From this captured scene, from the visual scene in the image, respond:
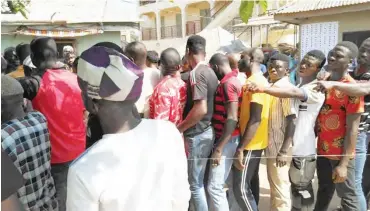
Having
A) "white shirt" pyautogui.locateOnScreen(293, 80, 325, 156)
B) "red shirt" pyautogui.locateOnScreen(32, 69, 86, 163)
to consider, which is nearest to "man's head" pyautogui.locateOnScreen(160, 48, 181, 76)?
"red shirt" pyautogui.locateOnScreen(32, 69, 86, 163)

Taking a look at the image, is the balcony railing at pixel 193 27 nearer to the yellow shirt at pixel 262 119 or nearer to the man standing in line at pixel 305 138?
the man standing in line at pixel 305 138

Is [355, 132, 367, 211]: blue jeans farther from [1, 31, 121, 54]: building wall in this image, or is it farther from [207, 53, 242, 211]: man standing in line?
[1, 31, 121, 54]: building wall

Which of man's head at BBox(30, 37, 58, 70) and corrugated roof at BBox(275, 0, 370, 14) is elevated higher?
corrugated roof at BBox(275, 0, 370, 14)

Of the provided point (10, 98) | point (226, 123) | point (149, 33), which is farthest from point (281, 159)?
point (149, 33)

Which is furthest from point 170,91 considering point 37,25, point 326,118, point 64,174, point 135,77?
point 37,25

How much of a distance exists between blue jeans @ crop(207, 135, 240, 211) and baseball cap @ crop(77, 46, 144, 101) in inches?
81.6

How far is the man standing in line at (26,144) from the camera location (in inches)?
75.5

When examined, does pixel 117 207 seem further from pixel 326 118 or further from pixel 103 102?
pixel 326 118

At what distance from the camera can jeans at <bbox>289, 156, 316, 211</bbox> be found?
10.5 ft

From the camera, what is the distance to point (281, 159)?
3.30m

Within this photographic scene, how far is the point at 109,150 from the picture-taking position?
1.27m

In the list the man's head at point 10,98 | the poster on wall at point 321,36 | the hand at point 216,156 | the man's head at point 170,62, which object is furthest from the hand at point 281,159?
the poster on wall at point 321,36

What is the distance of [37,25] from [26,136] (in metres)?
11.9

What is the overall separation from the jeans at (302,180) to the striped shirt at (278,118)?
25cm
